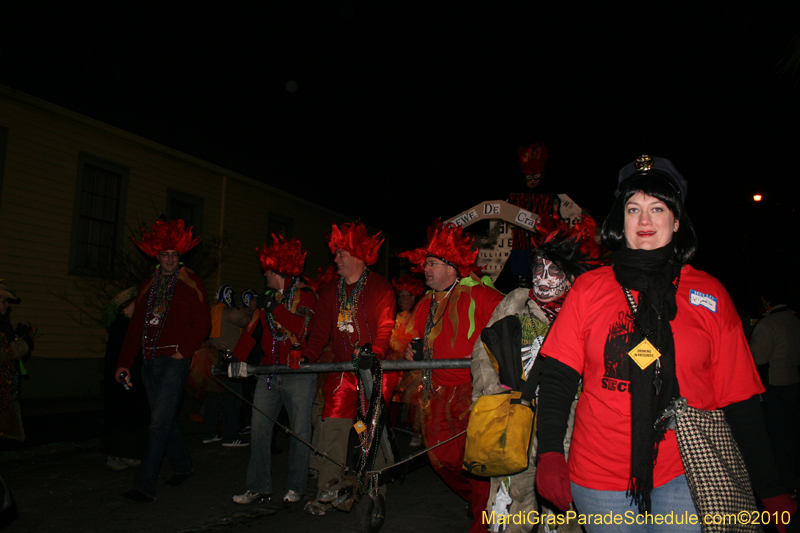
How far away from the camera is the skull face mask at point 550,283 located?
353 centimetres

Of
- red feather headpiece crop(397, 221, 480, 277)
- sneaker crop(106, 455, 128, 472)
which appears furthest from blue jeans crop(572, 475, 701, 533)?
sneaker crop(106, 455, 128, 472)

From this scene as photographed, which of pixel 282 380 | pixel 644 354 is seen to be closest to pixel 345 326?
pixel 282 380

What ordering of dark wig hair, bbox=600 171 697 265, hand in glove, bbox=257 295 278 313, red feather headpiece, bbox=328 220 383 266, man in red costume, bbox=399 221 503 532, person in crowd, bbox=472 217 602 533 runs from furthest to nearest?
hand in glove, bbox=257 295 278 313, red feather headpiece, bbox=328 220 383 266, man in red costume, bbox=399 221 503 532, person in crowd, bbox=472 217 602 533, dark wig hair, bbox=600 171 697 265

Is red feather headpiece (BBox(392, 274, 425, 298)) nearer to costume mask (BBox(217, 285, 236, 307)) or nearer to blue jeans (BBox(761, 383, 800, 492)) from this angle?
costume mask (BBox(217, 285, 236, 307))

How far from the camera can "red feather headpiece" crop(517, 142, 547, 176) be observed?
8109mm

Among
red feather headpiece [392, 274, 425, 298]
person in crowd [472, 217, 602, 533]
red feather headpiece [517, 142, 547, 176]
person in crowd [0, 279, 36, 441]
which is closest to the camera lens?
person in crowd [472, 217, 602, 533]

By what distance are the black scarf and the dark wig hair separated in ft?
0.43

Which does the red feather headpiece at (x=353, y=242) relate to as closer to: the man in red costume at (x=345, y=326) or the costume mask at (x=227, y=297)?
the man in red costume at (x=345, y=326)

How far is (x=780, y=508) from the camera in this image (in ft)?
6.70

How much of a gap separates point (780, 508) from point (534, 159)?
260 inches

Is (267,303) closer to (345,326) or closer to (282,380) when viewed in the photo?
(282,380)

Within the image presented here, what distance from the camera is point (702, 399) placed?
6.97 ft

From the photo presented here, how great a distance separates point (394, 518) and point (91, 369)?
9.24m

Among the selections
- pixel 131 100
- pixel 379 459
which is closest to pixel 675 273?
pixel 379 459
